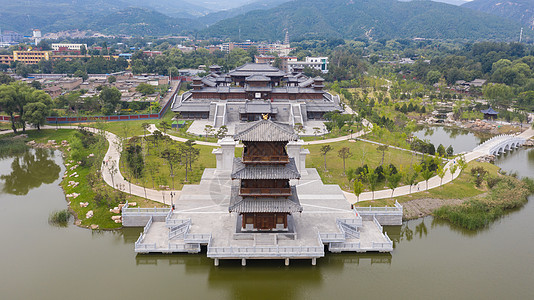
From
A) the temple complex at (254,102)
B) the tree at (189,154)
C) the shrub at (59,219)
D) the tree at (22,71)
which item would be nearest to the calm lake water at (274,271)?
the shrub at (59,219)

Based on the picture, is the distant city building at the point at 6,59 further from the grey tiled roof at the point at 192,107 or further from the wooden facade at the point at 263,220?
the wooden facade at the point at 263,220

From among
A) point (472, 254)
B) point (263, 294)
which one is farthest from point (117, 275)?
point (472, 254)

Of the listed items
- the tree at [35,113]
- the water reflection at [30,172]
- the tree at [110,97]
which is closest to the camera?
the water reflection at [30,172]

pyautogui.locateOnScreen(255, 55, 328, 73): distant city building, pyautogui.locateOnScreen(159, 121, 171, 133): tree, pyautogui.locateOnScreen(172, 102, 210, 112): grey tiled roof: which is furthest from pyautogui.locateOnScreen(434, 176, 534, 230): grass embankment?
pyautogui.locateOnScreen(255, 55, 328, 73): distant city building

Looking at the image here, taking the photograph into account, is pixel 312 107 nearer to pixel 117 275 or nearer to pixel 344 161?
pixel 344 161

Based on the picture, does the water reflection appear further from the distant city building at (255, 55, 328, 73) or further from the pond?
the distant city building at (255, 55, 328, 73)

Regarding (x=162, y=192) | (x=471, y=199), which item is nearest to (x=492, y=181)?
(x=471, y=199)
